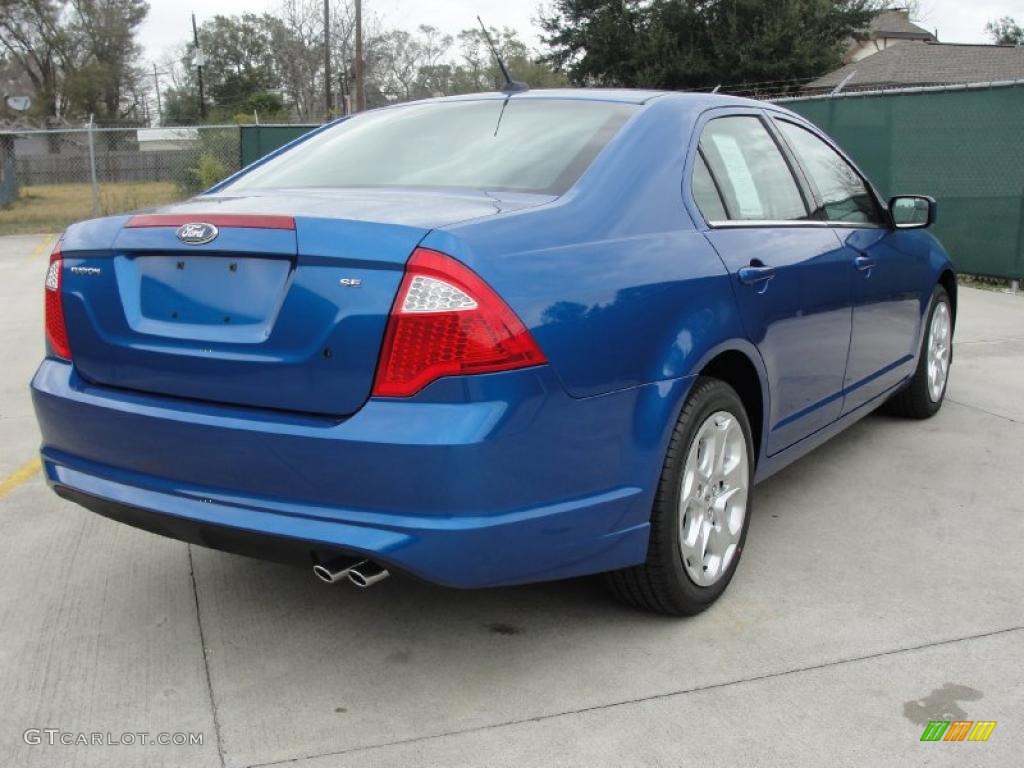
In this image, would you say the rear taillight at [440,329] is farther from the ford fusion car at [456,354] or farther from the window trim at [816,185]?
the window trim at [816,185]

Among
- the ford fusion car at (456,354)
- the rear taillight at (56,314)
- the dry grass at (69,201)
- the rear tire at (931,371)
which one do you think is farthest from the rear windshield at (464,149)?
the dry grass at (69,201)

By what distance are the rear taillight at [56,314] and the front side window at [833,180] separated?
2.73 metres

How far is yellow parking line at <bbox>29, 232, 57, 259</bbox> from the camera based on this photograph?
15453mm

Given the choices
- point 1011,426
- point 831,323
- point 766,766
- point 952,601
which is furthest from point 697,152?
point 1011,426

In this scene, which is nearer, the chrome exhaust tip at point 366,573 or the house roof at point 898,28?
the chrome exhaust tip at point 366,573

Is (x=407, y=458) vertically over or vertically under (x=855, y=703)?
over

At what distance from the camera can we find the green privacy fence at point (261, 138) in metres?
20.0

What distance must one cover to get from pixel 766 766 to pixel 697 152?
1.92 m

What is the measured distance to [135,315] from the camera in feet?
9.16

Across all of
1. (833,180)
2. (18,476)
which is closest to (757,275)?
(833,180)

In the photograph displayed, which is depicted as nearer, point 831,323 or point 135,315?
point 135,315

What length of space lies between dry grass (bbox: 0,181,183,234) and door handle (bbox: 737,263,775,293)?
19.6m

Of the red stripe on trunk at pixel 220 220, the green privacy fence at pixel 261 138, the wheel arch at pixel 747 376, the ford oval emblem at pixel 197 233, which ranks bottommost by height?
the wheel arch at pixel 747 376

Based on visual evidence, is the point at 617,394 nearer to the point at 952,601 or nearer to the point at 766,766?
the point at 766,766
